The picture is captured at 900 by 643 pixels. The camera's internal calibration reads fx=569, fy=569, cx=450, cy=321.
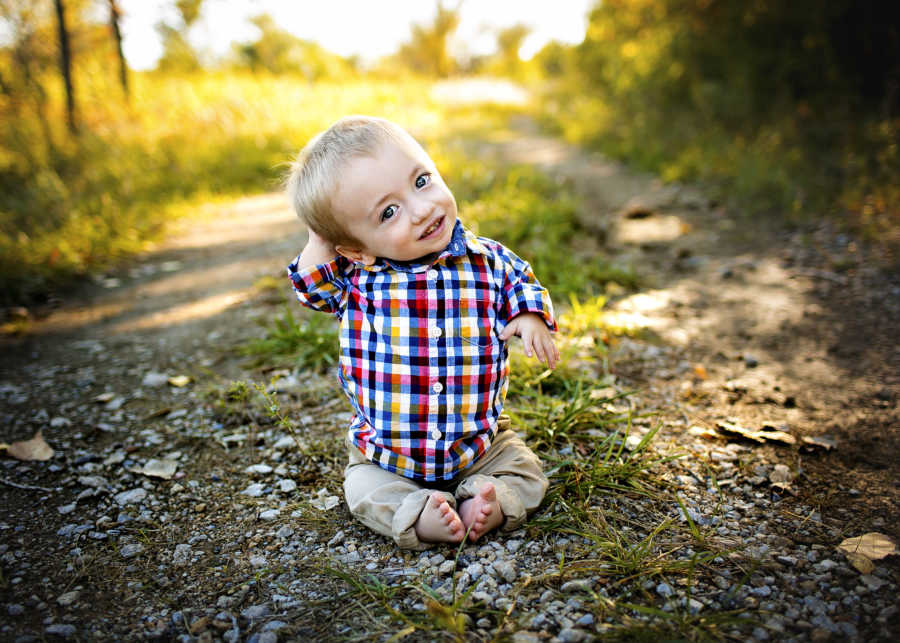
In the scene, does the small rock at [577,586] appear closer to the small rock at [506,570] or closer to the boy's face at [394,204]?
the small rock at [506,570]

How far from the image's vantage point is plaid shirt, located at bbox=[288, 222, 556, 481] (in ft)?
5.48

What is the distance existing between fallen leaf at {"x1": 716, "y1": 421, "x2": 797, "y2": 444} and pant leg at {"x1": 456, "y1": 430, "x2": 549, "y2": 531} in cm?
83

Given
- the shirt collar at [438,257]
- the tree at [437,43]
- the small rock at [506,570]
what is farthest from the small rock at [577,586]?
the tree at [437,43]

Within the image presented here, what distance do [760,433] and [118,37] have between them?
955cm

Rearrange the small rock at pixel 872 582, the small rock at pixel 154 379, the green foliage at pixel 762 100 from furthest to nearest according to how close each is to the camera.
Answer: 1. the green foliage at pixel 762 100
2. the small rock at pixel 154 379
3. the small rock at pixel 872 582

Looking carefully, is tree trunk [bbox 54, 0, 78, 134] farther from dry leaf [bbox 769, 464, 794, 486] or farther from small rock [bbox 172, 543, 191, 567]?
dry leaf [bbox 769, 464, 794, 486]

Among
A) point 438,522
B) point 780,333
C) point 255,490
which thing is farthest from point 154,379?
point 780,333

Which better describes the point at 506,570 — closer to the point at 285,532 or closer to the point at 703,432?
the point at 285,532

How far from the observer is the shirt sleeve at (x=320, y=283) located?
1714 mm

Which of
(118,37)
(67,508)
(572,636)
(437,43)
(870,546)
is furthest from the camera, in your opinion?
(437,43)

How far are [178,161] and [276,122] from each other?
1855 millimetres

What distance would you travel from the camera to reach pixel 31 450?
2186 millimetres

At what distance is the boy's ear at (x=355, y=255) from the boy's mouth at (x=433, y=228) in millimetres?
177

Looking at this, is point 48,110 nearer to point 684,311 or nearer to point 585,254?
point 585,254
